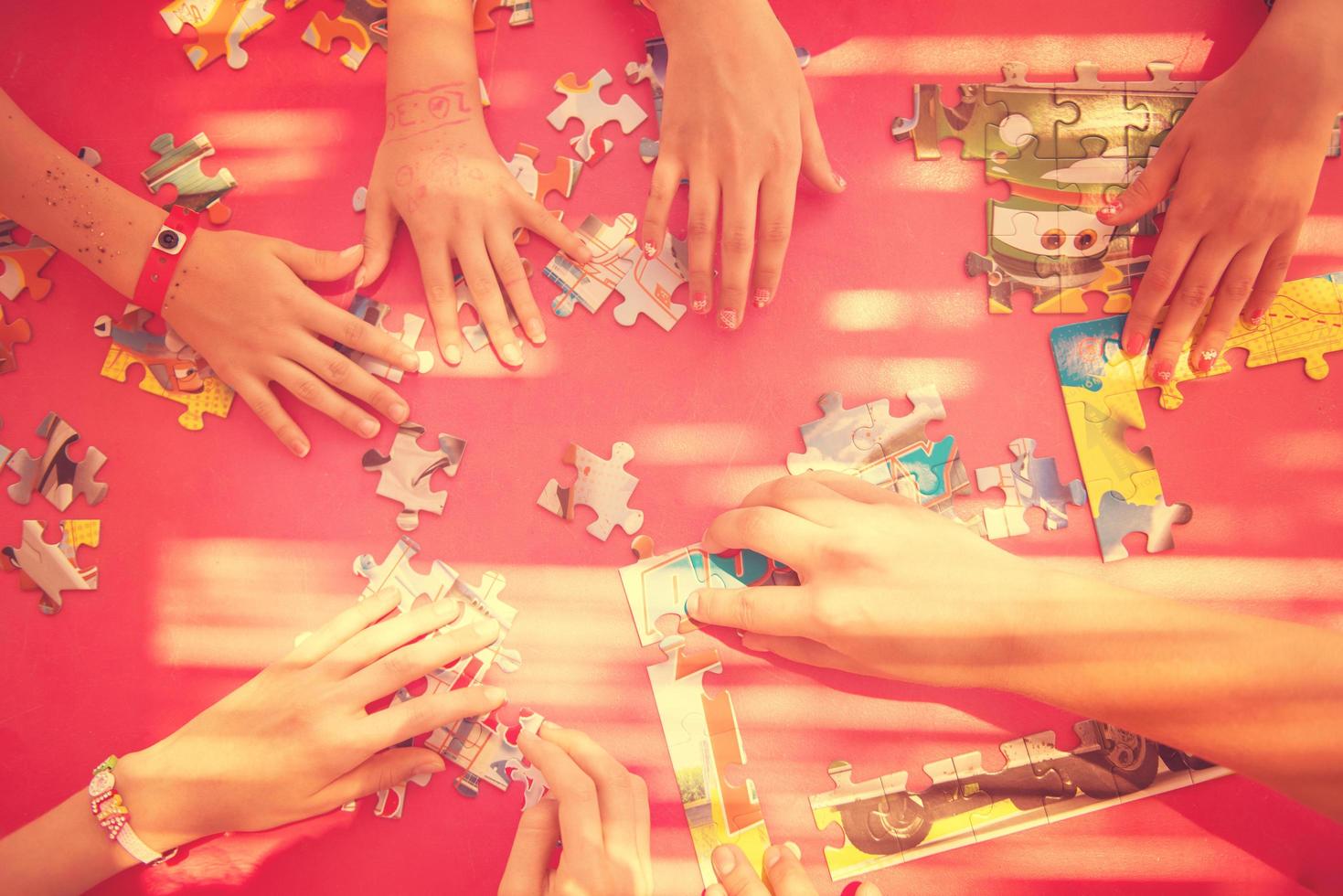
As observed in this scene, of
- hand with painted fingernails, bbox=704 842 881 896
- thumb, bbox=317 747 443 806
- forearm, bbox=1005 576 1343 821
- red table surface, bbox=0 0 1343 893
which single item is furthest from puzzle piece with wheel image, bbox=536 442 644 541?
forearm, bbox=1005 576 1343 821

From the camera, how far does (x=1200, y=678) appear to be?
4.00 feet

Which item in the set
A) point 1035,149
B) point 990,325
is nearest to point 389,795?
point 990,325

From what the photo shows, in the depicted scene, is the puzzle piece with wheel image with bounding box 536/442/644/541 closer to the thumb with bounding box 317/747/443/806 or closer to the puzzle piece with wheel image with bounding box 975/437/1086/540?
the thumb with bounding box 317/747/443/806

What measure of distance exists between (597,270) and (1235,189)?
47.3 inches

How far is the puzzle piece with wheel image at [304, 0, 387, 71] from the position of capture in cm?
168

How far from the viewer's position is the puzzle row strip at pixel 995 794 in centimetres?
148

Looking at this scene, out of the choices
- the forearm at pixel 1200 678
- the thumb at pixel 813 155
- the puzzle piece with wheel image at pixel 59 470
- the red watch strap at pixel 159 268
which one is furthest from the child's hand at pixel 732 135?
the puzzle piece with wheel image at pixel 59 470

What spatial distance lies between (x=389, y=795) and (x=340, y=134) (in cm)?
131

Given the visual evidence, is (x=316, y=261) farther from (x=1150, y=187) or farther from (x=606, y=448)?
(x=1150, y=187)

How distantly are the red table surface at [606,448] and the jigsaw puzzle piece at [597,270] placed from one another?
0.04m

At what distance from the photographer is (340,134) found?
1684 mm

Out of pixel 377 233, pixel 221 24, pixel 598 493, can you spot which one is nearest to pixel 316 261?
pixel 377 233

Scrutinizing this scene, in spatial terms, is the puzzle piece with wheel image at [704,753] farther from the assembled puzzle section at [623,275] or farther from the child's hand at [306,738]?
the assembled puzzle section at [623,275]

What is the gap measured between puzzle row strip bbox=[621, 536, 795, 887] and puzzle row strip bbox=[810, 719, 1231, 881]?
0.15 metres
